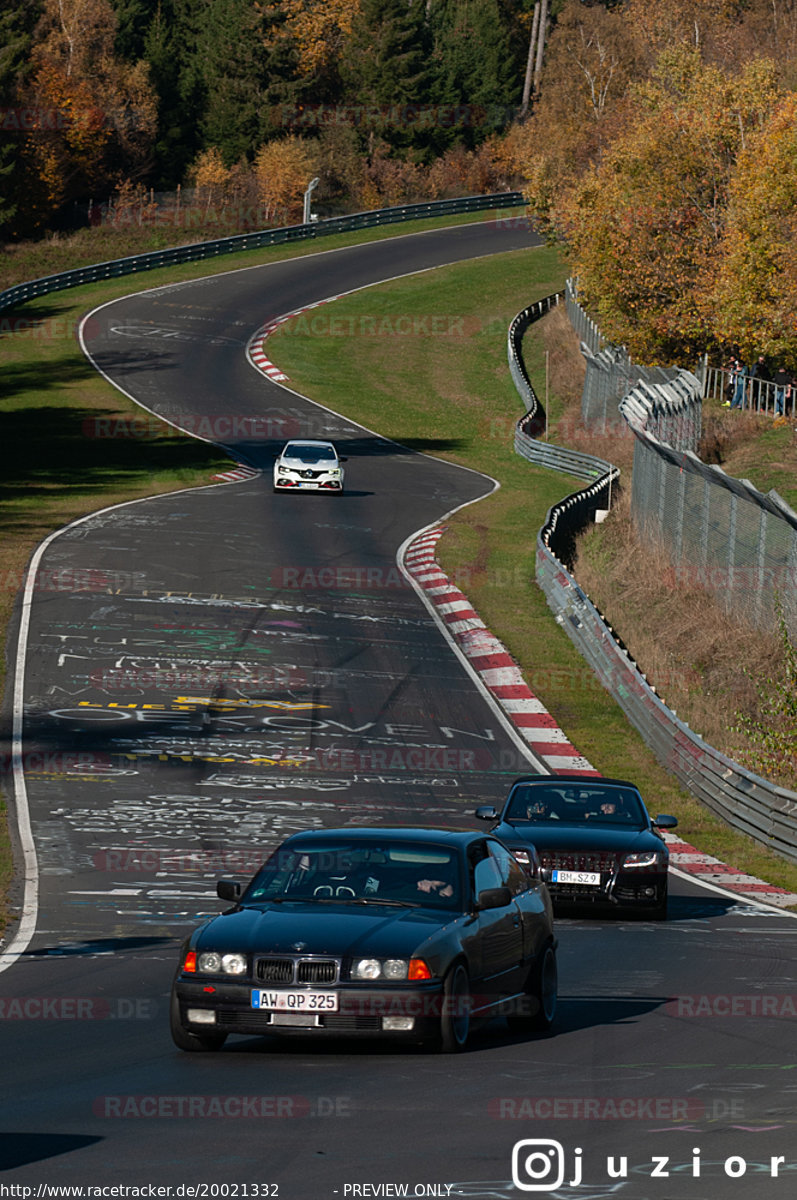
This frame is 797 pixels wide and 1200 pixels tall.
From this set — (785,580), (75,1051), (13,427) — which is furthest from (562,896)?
(13,427)

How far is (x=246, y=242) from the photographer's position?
9169 cm

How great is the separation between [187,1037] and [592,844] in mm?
7729

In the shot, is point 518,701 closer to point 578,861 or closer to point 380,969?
point 578,861

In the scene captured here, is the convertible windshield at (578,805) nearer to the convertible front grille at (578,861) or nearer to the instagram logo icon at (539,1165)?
the convertible front grille at (578,861)

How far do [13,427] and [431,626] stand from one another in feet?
85.2

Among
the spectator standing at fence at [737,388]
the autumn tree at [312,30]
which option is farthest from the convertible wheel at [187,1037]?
the autumn tree at [312,30]

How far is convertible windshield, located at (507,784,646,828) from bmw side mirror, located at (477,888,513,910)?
23.9 feet

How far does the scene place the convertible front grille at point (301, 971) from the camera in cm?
923

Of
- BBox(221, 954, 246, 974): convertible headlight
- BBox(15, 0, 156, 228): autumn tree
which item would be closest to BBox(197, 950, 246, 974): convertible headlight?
BBox(221, 954, 246, 974): convertible headlight

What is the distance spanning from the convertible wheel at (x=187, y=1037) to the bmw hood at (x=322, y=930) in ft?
1.24

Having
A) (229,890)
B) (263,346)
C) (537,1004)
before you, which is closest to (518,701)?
(537,1004)

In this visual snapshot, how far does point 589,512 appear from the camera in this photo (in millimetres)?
43031

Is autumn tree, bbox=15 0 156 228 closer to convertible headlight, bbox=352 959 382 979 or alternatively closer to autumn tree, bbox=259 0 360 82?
autumn tree, bbox=259 0 360 82

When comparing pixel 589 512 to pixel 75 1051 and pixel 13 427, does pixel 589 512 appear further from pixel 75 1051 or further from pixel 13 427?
pixel 75 1051
